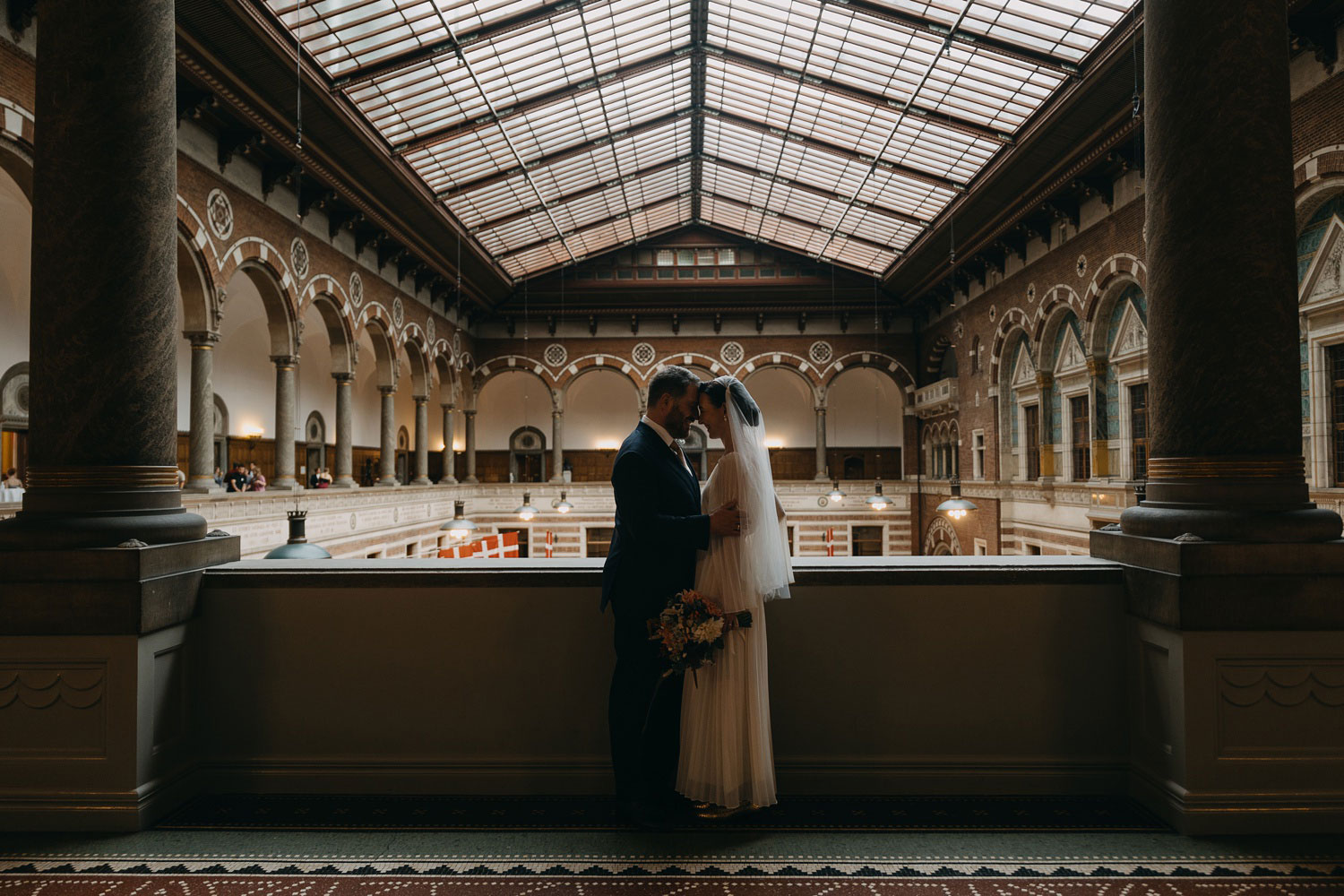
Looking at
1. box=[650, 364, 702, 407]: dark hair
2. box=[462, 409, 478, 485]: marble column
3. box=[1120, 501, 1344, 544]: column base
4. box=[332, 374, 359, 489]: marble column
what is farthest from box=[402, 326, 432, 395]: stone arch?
box=[1120, 501, 1344, 544]: column base

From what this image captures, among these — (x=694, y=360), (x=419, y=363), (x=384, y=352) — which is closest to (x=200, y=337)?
(x=384, y=352)

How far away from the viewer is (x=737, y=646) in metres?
3.54

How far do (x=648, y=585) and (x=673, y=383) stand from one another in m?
0.92

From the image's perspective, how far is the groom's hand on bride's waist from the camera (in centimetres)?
348

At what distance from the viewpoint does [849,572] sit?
3.95 meters

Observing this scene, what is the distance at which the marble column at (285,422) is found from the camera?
1355 cm

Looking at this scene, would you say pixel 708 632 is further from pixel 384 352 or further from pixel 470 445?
pixel 470 445

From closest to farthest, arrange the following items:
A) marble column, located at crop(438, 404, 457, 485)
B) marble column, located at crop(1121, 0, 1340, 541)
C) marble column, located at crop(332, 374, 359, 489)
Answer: marble column, located at crop(1121, 0, 1340, 541), marble column, located at crop(332, 374, 359, 489), marble column, located at crop(438, 404, 457, 485)

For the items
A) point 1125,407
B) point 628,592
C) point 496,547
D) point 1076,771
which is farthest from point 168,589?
point 496,547

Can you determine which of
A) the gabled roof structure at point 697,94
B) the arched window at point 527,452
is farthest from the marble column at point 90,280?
the arched window at point 527,452

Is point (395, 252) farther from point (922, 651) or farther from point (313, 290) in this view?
point (922, 651)

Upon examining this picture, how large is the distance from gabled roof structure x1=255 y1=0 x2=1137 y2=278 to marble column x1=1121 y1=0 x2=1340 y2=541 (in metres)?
8.30

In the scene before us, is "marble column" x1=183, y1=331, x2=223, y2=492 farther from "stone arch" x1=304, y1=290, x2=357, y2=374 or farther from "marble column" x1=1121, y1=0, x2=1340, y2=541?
"marble column" x1=1121, y1=0, x2=1340, y2=541

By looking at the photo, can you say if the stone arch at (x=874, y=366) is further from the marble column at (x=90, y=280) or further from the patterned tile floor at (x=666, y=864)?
the marble column at (x=90, y=280)
